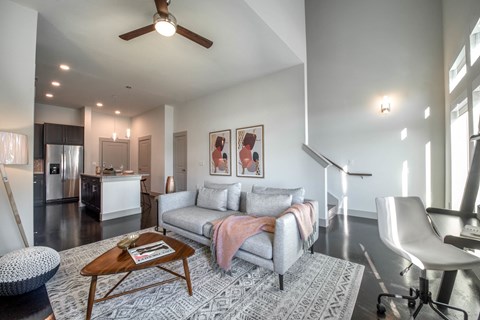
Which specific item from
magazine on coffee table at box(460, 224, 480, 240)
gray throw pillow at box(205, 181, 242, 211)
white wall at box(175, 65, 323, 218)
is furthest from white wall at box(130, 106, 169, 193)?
magazine on coffee table at box(460, 224, 480, 240)

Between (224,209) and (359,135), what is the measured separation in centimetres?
333

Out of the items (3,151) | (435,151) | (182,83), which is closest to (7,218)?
(3,151)

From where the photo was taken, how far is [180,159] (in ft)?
20.2

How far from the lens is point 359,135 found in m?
4.25

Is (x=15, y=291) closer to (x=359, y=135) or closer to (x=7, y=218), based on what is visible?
(x=7, y=218)

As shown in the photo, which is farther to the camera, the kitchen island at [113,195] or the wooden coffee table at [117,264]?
the kitchen island at [113,195]

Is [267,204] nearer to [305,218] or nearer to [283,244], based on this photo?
[305,218]

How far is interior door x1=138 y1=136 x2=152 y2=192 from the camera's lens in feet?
22.6

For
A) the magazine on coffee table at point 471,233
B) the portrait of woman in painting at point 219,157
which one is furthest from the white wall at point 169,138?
the magazine on coffee table at point 471,233

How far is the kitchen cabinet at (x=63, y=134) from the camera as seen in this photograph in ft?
18.6

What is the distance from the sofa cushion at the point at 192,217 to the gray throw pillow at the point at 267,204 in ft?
1.36

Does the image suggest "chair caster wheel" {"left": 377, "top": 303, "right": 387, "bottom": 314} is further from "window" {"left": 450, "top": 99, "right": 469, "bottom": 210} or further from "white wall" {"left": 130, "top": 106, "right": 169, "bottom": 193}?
"white wall" {"left": 130, "top": 106, "right": 169, "bottom": 193}

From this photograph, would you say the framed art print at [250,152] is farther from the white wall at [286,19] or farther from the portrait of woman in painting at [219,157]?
the white wall at [286,19]

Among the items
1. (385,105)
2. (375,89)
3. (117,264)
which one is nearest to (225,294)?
(117,264)
